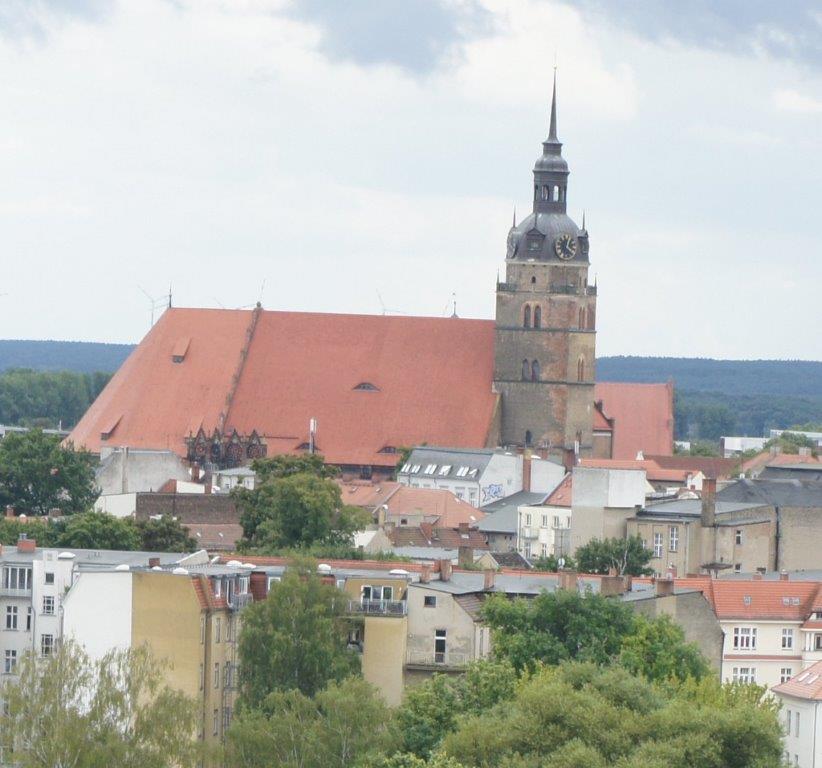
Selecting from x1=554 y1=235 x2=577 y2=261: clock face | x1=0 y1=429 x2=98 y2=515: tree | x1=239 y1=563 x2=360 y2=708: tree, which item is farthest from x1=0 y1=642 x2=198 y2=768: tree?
x1=554 y1=235 x2=577 y2=261: clock face

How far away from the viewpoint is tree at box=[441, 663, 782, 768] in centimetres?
5556

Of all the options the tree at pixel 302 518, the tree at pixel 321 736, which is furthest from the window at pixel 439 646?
the tree at pixel 302 518

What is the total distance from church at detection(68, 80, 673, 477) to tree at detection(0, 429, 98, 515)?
76.4ft

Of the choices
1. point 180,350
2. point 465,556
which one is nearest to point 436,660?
point 465,556

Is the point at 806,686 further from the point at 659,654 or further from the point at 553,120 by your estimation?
the point at 553,120

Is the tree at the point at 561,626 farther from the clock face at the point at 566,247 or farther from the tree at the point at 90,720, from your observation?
the clock face at the point at 566,247

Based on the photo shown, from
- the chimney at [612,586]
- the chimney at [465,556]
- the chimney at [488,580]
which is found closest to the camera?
the chimney at [488,580]

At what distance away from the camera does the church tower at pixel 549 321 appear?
444 ft

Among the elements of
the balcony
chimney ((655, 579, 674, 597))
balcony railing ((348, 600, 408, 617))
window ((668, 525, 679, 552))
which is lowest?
the balcony

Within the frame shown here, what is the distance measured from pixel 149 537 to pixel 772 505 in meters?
17.0

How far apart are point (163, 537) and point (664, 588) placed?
22.8 meters

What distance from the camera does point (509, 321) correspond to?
13712 centimetres

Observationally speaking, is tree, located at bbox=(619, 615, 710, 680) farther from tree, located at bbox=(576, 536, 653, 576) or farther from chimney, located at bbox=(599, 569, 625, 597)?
tree, located at bbox=(576, 536, 653, 576)

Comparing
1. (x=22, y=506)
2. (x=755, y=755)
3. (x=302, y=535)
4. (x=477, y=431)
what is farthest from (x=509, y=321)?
(x=755, y=755)
